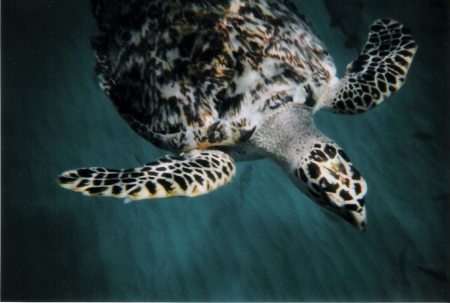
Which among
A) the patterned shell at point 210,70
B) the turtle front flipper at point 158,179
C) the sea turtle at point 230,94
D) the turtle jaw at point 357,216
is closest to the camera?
the turtle front flipper at point 158,179

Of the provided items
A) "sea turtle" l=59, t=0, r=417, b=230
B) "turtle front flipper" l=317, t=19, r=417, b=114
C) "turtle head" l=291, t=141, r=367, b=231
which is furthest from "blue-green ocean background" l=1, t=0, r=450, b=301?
"turtle head" l=291, t=141, r=367, b=231

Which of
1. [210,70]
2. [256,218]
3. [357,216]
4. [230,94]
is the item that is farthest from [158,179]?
[256,218]

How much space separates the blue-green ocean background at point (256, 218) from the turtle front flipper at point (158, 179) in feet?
8.37

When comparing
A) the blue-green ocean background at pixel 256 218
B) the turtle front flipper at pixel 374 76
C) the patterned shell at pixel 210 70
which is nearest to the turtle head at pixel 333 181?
the patterned shell at pixel 210 70

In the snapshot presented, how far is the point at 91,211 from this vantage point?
5.50 m

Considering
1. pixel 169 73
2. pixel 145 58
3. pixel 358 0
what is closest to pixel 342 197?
pixel 169 73

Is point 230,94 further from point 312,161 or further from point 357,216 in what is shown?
point 357,216

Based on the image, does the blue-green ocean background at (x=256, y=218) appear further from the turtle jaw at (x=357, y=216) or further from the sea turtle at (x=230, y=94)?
the turtle jaw at (x=357, y=216)

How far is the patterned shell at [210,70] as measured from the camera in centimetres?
284

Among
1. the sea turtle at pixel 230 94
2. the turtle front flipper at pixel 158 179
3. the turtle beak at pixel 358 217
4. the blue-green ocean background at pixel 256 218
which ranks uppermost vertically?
the sea turtle at pixel 230 94

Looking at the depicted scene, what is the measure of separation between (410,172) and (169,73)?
3898mm

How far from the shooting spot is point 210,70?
289 cm

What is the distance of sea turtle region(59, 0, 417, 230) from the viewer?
8.14 feet

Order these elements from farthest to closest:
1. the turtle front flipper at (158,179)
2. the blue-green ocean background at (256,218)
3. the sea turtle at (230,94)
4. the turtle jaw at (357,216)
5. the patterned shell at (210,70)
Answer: the blue-green ocean background at (256,218)
the patterned shell at (210,70)
the sea turtle at (230,94)
the turtle jaw at (357,216)
the turtle front flipper at (158,179)
